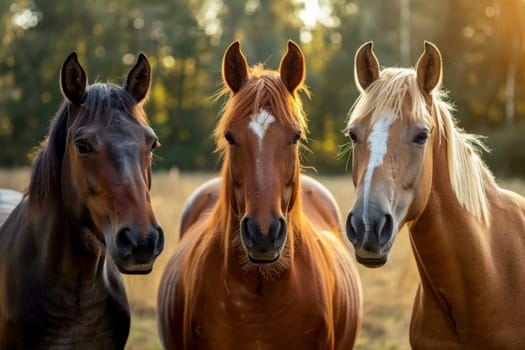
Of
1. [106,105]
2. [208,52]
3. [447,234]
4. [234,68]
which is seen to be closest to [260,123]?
[234,68]

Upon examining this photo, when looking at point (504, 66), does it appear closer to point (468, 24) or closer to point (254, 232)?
point (468, 24)

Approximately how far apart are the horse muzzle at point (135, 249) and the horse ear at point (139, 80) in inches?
38.1

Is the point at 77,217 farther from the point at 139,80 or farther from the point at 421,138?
the point at 421,138

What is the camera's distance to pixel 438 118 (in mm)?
3607

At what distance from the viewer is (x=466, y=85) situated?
21.9 metres

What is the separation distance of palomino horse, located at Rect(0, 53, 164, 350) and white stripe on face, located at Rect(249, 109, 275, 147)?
20.5 inches

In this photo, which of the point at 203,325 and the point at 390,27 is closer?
the point at 203,325

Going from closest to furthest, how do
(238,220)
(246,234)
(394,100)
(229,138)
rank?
(246,234), (394,100), (229,138), (238,220)

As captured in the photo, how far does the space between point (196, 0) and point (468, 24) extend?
36.5 ft

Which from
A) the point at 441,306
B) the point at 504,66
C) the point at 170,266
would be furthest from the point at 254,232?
the point at 504,66

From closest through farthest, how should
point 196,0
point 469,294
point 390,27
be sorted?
point 469,294, point 390,27, point 196,0

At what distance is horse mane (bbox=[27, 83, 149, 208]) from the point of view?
3.59 m

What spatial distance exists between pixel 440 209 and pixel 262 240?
98cm

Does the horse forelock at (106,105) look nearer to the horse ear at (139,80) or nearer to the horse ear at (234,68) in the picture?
the horse ear at (139,80)
